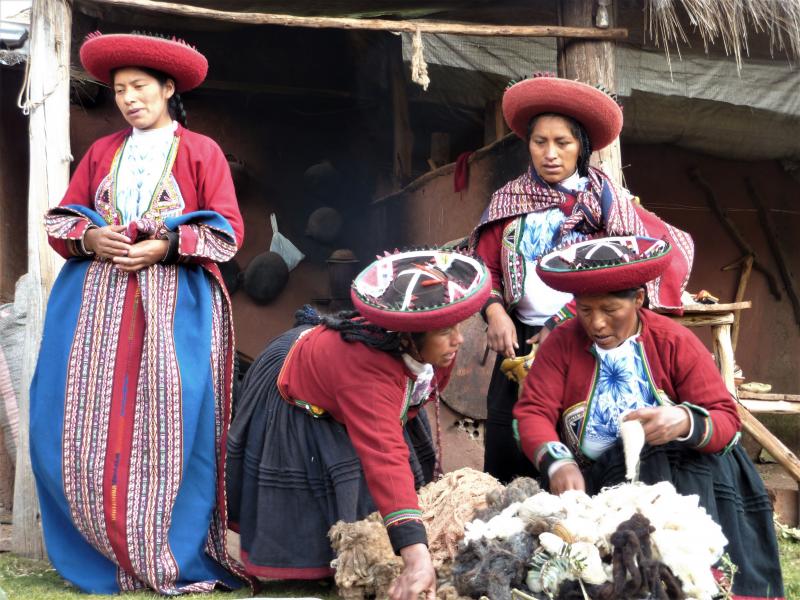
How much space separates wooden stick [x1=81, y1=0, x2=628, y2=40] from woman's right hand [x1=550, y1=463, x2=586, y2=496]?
8.50 ft

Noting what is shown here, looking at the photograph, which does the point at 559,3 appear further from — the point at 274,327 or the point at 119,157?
the point at 274,327

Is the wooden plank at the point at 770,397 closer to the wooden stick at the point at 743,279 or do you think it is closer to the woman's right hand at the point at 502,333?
the wooden stick at the point at 743,279

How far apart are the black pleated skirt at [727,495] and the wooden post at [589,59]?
Result: 88.7 inches

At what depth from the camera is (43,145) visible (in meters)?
4.86

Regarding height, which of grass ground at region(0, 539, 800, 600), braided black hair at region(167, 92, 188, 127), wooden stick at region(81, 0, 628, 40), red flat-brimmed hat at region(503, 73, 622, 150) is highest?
wooden stick at region(81, 0, 628, 40)

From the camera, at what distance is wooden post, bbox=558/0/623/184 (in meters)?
5.33

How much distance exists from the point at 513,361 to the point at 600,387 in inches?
19.0

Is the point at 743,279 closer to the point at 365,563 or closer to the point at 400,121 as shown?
the point at 400,121

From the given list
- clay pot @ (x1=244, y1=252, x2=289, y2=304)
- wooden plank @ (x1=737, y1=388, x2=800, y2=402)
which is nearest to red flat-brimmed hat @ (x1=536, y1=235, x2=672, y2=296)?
wooden plank @ (x1=737, y1=388, x2=800, y2=402)

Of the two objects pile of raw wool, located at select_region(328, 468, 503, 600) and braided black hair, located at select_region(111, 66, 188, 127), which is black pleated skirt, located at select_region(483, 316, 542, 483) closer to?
pile of raw wool, located at select_region(328, 468, 503, 600)

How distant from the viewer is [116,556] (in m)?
3.93

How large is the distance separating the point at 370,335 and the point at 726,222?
533 centimetres

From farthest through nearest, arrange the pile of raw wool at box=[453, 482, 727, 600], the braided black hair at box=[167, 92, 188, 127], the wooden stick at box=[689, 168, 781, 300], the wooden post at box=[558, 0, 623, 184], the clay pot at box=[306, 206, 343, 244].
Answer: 1. the clay pot at box=[306, 206, 343, 244]
2. the wooden stick at box=[689, 168, 781, 300]
3. the wooden post at box=[558, 0, 623, 184]
4. the braided black hair at box=[167, 92, 188, 127]
5. the pile of raw wool at box=[453, 482, 727, 600]

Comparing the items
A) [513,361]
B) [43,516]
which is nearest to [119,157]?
[43,516]
